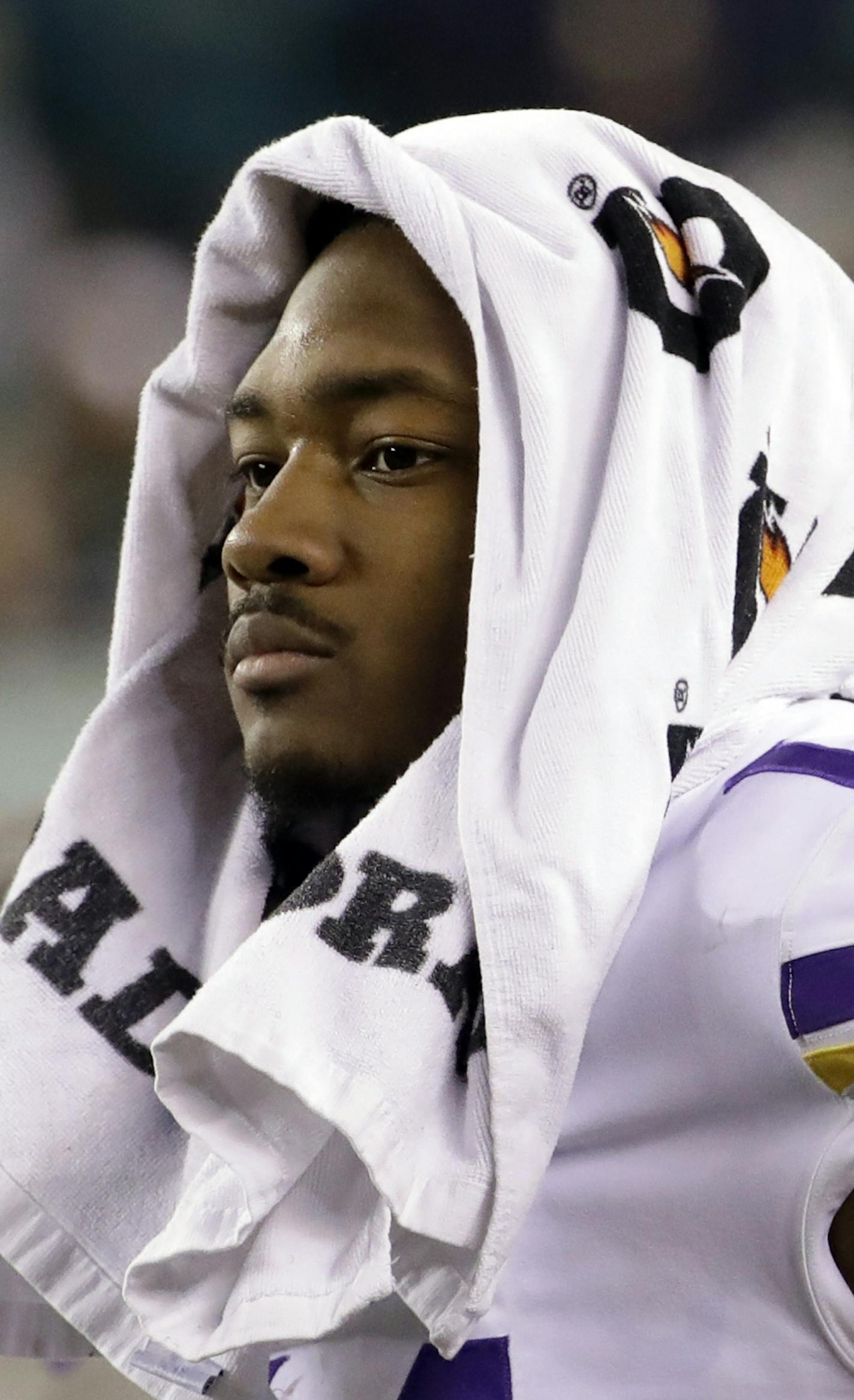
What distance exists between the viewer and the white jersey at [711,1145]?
0.64 m

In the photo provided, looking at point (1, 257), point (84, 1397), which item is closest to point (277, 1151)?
point (84, 1397)

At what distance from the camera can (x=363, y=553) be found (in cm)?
92

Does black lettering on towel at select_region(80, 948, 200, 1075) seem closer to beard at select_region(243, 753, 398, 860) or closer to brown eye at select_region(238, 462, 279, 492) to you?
beard at select_region(243, 753, 398, 860)

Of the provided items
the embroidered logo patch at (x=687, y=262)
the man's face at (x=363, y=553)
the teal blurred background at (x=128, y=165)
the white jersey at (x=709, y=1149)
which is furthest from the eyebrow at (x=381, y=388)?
the teal blurred background at (x=128, y=165)

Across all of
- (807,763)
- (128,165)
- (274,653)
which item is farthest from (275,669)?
(128,165)

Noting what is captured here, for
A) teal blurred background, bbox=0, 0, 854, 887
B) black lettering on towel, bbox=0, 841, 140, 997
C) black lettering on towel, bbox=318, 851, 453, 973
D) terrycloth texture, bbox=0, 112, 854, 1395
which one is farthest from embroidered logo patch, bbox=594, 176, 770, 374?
teal blurred background, bbox=0, 0, 854, 887

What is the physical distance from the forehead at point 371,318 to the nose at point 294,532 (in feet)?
0.22

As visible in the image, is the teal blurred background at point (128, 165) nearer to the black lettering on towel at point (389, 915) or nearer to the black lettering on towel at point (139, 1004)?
the black lettering on towel at point (139, 1004)

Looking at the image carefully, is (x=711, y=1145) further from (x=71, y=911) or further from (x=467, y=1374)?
(x=71, y=911)

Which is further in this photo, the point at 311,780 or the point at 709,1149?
the point at 311,780

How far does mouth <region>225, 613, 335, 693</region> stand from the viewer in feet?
2.98

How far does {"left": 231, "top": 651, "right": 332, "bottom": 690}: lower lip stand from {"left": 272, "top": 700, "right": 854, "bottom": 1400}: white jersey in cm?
23

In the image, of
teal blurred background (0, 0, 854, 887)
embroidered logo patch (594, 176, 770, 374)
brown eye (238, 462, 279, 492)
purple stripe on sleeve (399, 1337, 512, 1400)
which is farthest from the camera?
teal blurred background (0, 0, 854, 887)

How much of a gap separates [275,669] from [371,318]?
0.22m
